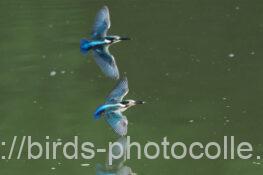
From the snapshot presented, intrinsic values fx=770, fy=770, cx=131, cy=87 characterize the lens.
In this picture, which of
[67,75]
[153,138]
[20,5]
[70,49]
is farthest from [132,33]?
[153,138]

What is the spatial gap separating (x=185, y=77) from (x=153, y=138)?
51.0 inches

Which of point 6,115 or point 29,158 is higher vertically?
point 6,115

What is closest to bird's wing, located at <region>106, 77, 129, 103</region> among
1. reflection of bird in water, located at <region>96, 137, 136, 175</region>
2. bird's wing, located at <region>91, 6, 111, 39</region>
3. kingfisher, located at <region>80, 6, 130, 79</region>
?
kingfisher, located at <region>80, 6, 130, 79</region>

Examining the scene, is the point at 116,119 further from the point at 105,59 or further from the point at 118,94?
the point at 105,59

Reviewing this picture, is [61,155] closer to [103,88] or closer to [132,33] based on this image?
[103,88]

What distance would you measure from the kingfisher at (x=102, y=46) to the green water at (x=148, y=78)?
0.66 m

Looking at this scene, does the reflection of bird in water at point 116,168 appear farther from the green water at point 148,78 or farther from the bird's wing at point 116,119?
the bird's wing at point 116,119

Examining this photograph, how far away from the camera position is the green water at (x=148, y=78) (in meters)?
5.17

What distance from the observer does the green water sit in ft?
17.0

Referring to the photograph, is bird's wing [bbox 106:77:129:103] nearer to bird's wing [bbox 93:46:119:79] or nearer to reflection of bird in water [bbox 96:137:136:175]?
bird's wing [bbox 93:46:119:79]

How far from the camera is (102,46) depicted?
4.49 m

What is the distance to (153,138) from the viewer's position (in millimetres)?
5176

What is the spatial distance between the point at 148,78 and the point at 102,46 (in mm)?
1946

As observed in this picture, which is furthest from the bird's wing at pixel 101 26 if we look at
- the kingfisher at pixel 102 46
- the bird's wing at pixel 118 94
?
the bird's wing at pixel 118 94
